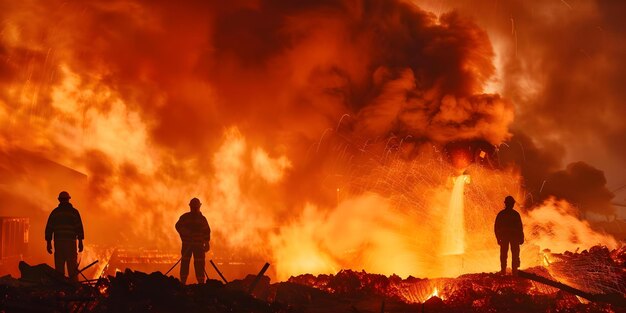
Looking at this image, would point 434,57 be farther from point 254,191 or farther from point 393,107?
point 254,191

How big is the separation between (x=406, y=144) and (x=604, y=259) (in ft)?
41.1

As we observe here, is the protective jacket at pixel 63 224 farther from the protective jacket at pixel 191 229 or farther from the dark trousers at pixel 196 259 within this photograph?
the dark trousers at pixel 196 259

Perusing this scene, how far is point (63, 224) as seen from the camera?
1270 cm

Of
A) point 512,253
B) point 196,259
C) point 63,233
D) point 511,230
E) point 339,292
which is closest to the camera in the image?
point 63,233

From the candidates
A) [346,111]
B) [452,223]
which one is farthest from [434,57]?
[452,223]

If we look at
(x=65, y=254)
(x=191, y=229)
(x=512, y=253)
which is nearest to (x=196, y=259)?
(x=191, y=229)

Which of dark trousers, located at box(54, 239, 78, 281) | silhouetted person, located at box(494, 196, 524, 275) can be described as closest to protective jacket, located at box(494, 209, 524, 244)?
silhouetted person, located at box(494, 196, 524, 275)

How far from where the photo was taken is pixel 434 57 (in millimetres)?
26219

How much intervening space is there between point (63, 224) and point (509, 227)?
10650 millimetres

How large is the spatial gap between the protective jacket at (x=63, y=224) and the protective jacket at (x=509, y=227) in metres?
10.0

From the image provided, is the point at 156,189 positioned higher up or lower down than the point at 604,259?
higher up

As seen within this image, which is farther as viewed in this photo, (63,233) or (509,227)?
(509,227)

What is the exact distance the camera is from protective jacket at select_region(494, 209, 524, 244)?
14.5 meters

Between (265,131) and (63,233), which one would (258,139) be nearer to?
(265,131)
